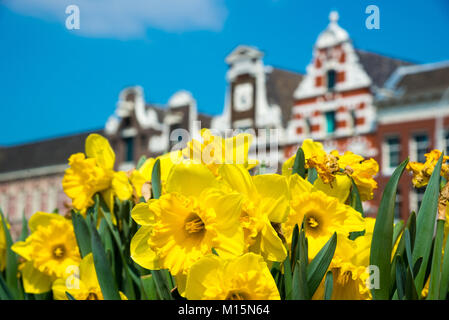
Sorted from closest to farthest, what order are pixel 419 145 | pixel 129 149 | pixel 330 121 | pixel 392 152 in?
1. pixel 419 145
2. pixel 392 152
3. pixel 330 121
4. pixel 129 149

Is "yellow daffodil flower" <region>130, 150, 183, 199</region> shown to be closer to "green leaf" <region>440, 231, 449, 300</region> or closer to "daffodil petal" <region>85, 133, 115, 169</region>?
"daffodil petal" <region>85, 133, 115, 169</region>

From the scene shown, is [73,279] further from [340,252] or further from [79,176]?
[340,252]

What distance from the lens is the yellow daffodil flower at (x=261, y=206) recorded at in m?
0.58

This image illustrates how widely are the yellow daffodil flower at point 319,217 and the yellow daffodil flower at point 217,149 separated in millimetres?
80

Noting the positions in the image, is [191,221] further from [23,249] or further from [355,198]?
[23,249]

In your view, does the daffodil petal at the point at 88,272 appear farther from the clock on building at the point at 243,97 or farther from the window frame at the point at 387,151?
the clock on building at the point at 243,97

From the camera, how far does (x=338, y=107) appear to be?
1273cm

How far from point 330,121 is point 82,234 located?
1250cm

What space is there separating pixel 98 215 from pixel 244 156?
0.30 m

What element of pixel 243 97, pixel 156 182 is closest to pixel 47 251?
pixel 156 182

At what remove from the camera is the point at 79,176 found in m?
0.86

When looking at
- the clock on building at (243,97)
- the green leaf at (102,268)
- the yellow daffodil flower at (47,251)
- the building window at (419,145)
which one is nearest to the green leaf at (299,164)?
the green leaf at (102,268)

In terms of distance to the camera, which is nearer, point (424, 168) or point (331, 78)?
point (424, 168)
